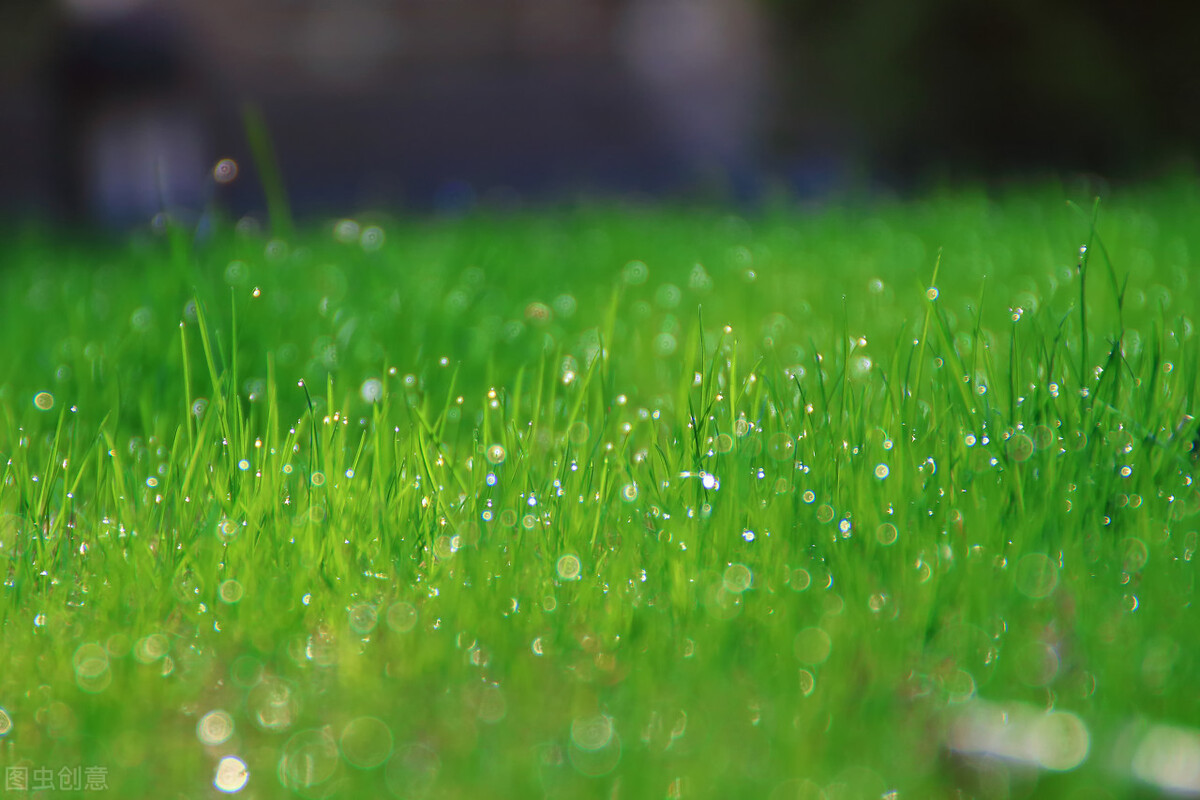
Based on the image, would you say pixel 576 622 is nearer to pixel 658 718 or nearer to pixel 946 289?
pixel 658 718

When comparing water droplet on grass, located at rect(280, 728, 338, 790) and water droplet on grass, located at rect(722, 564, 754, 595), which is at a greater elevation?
water droplet on grass, located at rect(722, 564, 754, 595)

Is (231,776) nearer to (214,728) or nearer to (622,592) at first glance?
(214,728)

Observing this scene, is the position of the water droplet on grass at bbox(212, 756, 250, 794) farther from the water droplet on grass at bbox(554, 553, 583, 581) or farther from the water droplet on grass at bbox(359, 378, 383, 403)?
the water droplet on grass at bbox(359, 378, 383, 403)

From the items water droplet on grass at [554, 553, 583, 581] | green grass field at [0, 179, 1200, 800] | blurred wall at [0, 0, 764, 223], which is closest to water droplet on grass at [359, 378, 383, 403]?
green grass field at [0, 179, 1200, 800]

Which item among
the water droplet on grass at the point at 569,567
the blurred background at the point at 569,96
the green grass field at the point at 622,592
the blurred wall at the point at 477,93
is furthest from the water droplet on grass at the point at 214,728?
the blurred wall at the point at 477,93

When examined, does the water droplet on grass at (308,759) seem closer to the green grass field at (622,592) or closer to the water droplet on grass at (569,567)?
the green grass field at (622,592)

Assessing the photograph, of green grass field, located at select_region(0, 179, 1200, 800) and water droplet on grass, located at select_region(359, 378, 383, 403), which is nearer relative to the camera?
green grass field, located at select_region(0, 179, 1200, 800)

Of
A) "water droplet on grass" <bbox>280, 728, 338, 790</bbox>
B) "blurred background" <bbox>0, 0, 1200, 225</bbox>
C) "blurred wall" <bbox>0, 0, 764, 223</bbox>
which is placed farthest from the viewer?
"blurred wall" <bbox>0, 0, 764, 223</bbox>

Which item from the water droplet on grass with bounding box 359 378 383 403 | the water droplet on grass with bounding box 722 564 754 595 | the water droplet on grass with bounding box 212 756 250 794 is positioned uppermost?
the water droplet on grass with bounding box 722 564 754 595

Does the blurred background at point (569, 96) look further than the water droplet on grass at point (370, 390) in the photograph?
Yes

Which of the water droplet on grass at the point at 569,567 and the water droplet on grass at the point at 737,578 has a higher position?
the water droplet on grass at the point at 737,578
